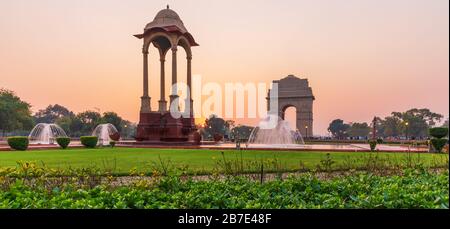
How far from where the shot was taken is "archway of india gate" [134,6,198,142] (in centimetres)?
2786

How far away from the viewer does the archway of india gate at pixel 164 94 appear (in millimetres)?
27859

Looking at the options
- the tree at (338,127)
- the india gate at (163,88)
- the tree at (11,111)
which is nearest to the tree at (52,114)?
the tree at (11,111)

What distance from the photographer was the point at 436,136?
20469 millimetres

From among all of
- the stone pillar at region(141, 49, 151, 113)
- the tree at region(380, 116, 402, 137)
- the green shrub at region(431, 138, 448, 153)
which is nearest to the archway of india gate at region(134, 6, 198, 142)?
the stone pillar at region(141, 49, 151, 113)

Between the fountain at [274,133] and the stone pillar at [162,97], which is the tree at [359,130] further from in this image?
the stone pillar at [162,97]

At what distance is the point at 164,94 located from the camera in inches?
1194

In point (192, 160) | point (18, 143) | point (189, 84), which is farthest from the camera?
point (189, 84)

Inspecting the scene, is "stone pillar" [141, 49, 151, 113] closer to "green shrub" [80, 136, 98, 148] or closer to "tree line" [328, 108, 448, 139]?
"green shrub" [80, 136, 98, 148]

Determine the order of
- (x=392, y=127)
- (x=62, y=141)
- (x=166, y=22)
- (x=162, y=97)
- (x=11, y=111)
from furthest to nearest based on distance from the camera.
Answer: (x=392, y=127) < (x=162, y=97) < (x=166, y=22) < (x=11, y=111) < (x=62, y=141)

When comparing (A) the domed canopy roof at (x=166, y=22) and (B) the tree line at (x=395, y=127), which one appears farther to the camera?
(B) the tree line at (x=395, y=127)

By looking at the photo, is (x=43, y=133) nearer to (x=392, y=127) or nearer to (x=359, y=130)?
(x=392, y=127)

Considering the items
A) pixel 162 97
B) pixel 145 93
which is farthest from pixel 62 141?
pixel 145 93
